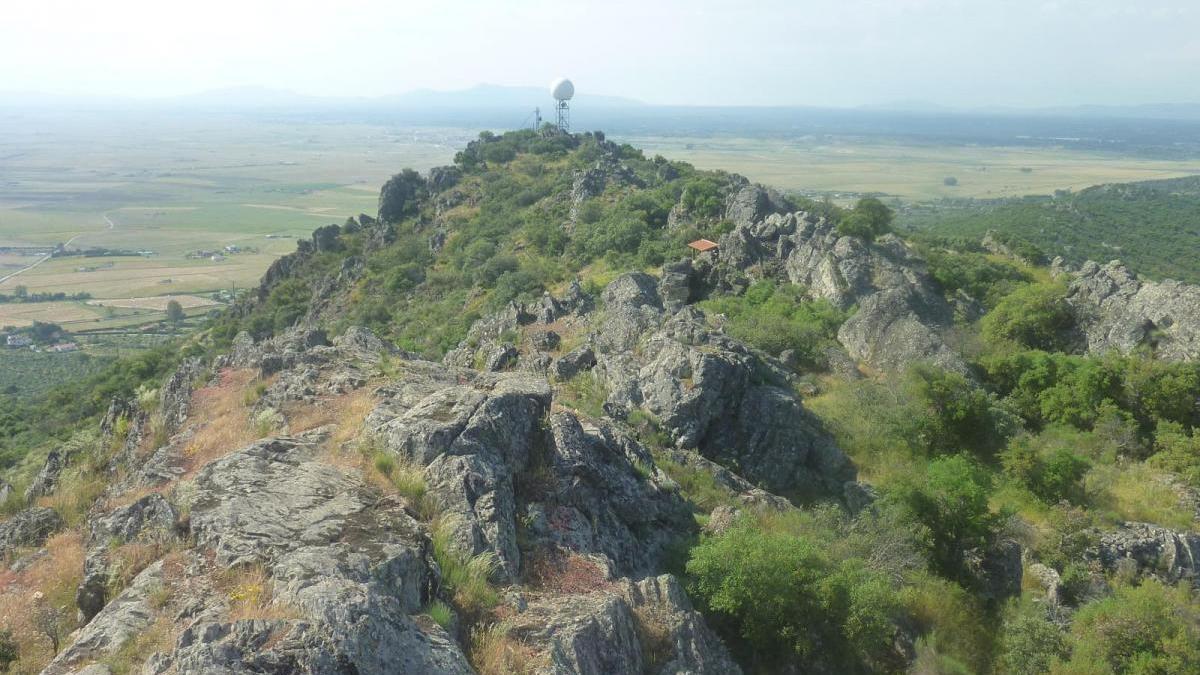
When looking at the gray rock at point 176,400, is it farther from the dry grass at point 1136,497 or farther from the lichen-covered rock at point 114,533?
the dry grass at point 1136,497

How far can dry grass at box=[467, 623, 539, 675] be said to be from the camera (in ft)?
21.4

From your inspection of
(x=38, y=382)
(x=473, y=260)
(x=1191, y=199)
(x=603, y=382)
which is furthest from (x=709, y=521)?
(x=1191, y=199)

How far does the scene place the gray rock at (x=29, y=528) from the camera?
9.95 metres

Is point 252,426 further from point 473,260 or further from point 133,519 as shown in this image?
point 473,260

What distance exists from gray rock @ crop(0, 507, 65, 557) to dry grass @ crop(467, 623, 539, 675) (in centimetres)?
749

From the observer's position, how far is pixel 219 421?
39.8 ft

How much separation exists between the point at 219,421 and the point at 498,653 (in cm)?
800

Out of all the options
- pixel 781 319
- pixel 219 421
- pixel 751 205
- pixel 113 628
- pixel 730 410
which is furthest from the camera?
pixel 751 205

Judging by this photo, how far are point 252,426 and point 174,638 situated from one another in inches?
236

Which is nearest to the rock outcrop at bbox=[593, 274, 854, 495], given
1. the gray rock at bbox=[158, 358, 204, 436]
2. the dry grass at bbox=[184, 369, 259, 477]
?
the dry grass at bbox=[184, 369, 259, 477]

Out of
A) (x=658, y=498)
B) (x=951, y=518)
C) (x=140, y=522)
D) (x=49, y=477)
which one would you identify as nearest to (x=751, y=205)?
(x=951, y=518)

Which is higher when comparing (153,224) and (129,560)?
(129,560)

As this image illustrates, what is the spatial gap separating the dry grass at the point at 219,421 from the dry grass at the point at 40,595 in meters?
1.65

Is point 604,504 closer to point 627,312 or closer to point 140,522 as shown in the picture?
point 140,522
